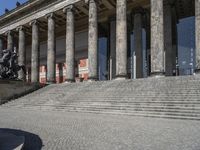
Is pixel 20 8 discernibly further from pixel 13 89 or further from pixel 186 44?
pixel 186 44

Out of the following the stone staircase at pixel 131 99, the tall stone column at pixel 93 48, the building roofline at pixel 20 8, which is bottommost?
the stone staircase at pixel 131 99

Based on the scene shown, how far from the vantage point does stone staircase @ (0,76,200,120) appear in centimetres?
1546

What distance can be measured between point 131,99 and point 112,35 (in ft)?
58.0

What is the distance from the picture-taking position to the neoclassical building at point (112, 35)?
Answer: 2656cm

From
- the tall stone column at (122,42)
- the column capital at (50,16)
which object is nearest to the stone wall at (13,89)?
the column capital at (50,16)

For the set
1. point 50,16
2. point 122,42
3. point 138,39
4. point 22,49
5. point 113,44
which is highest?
point 50,16

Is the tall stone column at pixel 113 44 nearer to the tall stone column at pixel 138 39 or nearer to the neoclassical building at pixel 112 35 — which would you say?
the neoclassical building at pixel 112 35

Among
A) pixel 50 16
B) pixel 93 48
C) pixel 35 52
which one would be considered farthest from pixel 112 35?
pixel 35 52

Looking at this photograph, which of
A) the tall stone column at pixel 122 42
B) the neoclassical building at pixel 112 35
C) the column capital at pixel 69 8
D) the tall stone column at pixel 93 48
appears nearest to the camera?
the tall stone column at pixel 122 42

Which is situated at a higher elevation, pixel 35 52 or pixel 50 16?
pixel 50 16

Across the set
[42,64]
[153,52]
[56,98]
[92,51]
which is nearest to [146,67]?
[92,51]

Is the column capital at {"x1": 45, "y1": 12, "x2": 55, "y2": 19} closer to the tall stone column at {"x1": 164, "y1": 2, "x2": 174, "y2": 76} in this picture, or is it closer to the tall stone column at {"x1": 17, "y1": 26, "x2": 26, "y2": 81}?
the tall stone column at {"x1": 17, "y1": 26, "x2": 26, "y2": 81}

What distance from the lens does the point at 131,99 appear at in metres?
18.4

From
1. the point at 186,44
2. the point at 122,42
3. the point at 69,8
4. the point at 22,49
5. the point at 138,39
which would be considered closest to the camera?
the point at 122,42
